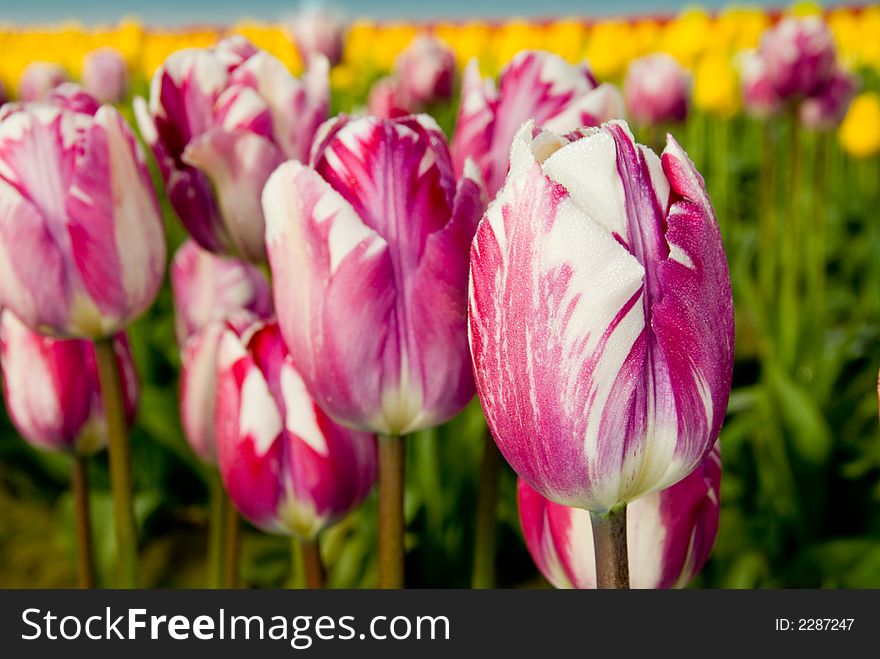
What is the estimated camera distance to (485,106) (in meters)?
0.72

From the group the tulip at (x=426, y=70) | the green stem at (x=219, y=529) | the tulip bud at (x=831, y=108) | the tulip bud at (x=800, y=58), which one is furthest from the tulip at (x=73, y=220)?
the tulip bud at (x=831, y=108)

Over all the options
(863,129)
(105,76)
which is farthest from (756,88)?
(105,76)

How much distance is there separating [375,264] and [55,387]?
419 mm

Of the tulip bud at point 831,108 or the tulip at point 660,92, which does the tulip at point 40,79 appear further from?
the tulip bud at point 831,108

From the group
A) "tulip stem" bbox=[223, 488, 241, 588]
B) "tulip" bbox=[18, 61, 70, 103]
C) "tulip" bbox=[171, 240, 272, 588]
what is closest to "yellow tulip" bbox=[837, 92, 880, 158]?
"tulip" bbox=[18, 61, 70, 103]

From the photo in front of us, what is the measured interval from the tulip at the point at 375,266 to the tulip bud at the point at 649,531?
0.08 metres

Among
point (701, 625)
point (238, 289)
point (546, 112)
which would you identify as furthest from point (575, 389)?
point (238, 289)

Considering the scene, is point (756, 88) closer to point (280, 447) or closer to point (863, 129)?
point (863, 129)

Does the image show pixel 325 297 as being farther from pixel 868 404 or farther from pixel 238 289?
pixel 868 404

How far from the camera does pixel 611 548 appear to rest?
44 cm

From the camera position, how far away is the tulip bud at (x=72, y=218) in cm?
66

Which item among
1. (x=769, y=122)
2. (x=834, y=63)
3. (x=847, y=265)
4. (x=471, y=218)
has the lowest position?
(x=847, y=265)

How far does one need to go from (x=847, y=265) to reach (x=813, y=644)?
254 cm

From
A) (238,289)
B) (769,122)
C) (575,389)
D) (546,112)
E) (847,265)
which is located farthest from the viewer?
(847,265)
